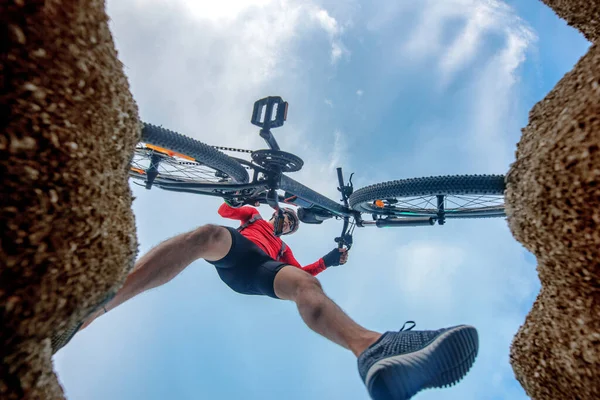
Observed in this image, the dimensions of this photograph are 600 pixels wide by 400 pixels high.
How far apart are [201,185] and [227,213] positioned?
64 centimetres

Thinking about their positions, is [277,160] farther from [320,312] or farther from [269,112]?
[320,312]

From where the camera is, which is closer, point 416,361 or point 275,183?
point 416,361

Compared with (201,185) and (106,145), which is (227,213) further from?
(106,145)

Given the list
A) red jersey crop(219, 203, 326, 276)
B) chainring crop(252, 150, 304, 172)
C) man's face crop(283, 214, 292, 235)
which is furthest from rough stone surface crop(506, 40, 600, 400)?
man's face crop(283, 214, 292, 235)

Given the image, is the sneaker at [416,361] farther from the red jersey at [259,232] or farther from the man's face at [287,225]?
the man's face at [287,225]

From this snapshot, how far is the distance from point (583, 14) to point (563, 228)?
150 cm

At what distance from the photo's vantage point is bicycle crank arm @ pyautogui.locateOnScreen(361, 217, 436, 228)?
4645 millimetres

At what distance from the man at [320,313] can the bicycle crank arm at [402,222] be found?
6.49 feet

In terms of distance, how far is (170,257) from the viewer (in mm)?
2566

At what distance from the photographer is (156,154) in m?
3.93

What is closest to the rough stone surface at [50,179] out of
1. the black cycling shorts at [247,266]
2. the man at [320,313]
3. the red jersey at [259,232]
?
the man at [320,313]

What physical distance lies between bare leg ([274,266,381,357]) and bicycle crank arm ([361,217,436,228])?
2514 mm

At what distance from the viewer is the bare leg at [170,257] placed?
7.52 feet

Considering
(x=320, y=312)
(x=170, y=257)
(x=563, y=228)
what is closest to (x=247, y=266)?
(x=170, y=257)
